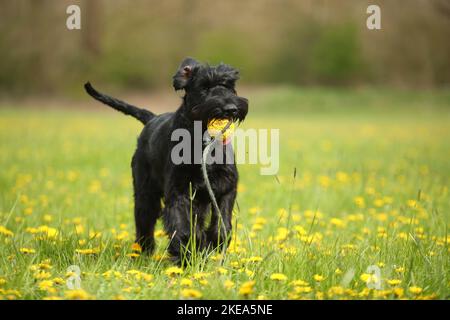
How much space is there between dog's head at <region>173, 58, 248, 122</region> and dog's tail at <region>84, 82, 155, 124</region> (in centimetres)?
89

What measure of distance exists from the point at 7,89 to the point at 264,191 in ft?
84.2

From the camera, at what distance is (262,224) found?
5023mm

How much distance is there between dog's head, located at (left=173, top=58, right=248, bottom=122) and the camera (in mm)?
3609

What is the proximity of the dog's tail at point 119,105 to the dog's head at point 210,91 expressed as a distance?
889 mm

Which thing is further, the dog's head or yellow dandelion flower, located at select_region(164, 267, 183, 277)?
the dog's head

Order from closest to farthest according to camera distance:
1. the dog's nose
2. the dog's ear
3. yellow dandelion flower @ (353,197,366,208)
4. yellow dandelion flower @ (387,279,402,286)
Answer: yellow dandelion flower @ (387,279,402,286), the dog's nose, the dog's ear, yellow dandelion flower @ (353,197,366,208)

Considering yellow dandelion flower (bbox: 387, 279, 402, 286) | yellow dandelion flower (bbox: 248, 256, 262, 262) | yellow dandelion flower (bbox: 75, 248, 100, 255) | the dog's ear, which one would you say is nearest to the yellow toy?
the dog's ear

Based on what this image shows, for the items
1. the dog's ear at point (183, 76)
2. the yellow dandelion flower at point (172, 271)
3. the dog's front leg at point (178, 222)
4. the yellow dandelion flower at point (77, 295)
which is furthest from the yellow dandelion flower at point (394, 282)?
the dog's ear at point (183, 76)

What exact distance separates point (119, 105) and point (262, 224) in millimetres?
1602

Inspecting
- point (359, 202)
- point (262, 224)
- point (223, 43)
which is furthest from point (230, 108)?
point (223, 43)

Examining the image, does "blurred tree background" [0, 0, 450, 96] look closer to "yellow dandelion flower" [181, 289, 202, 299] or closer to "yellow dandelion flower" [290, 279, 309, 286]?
"yellow dandelion flower" [290, 279, 309, 286]

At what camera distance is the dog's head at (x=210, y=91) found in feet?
11.8

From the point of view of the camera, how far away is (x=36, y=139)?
13000mm

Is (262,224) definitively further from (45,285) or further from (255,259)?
(45,285)
